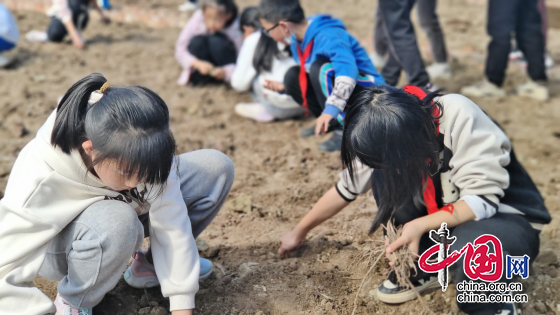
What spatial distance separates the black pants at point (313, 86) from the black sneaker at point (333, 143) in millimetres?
179

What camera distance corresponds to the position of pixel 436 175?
178 centimetres

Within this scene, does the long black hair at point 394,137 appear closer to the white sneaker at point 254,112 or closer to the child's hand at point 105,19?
the white sneaker at point 254,112

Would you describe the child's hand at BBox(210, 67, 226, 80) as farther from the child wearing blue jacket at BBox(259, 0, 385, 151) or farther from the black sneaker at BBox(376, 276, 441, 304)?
the black sneaker at BBox(376, 276, 441, 304)

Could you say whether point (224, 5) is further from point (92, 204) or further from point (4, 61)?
point (92, 204)

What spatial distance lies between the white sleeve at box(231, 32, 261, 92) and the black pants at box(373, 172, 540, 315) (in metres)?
2.00

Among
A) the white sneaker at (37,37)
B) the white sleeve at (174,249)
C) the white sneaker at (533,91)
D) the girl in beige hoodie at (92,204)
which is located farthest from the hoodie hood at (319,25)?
the white sneaker at (37,37)

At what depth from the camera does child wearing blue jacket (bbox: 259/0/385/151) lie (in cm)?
257

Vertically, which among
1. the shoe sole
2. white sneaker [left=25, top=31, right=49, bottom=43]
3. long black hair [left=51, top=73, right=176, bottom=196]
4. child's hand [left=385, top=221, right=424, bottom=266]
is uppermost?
long black hair [left=51, top=73, right=176, bottom=196]

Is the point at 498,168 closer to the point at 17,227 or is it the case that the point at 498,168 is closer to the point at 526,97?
the point at 17,227

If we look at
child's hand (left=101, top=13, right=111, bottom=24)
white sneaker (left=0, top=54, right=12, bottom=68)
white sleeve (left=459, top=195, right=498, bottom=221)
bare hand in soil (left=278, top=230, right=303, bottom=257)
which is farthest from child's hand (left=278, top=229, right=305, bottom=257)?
child's hand (left=101, top=13, right=111, bottom=24)

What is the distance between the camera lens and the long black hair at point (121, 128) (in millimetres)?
1333

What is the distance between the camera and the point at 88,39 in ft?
17.0

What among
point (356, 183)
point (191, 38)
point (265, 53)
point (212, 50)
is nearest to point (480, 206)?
point (356, 183)

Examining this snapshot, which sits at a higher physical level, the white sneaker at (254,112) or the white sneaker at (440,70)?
the white sneaker at (254,112)
